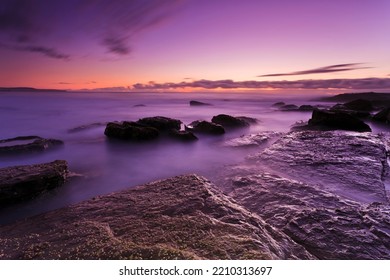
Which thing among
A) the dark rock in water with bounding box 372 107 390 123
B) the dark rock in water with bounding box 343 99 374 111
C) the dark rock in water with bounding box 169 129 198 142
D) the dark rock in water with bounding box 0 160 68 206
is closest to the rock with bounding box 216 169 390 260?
the dark rock in water with bounding box 0 160 68 206

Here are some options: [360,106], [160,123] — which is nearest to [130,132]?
[160,123]

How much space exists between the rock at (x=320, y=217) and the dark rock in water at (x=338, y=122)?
4.38 metres

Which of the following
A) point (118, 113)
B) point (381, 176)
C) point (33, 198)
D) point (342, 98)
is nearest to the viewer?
point (33, 198)

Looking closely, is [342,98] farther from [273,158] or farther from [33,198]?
[33,198]

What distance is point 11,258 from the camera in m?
1.35

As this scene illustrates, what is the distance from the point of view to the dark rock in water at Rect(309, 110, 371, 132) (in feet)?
19.2

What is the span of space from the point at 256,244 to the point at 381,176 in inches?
80.9

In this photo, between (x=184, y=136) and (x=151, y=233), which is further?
(x=184, y=136)

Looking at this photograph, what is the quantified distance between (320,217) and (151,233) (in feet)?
3.85

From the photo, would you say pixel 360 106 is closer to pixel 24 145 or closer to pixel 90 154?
pixel 90 154

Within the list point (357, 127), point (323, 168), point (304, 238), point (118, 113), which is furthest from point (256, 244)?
point (118, 113)

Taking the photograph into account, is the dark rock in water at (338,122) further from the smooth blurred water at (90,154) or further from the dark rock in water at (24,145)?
the dark rock in water at (24,145)

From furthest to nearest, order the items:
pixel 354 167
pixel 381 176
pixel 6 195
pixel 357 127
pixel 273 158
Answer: pixel 357 127 < pixel 273 158 < pixel 354 167 < pixel 381 176 < pixel 6 195

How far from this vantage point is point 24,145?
3.53 meters
